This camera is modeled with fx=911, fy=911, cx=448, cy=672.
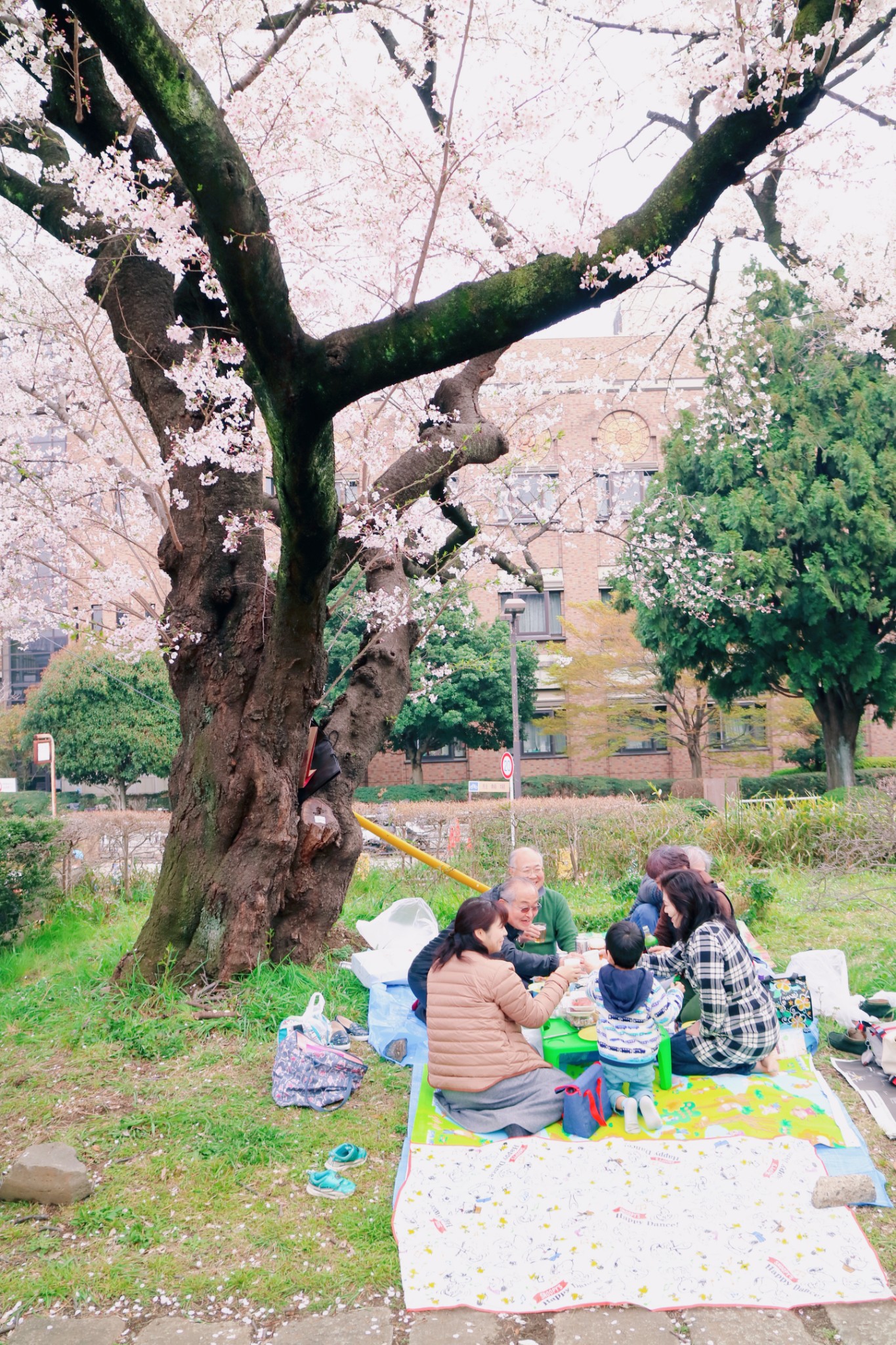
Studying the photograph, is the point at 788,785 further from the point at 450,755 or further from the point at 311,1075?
the point at 311,1075

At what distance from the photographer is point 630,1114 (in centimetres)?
371

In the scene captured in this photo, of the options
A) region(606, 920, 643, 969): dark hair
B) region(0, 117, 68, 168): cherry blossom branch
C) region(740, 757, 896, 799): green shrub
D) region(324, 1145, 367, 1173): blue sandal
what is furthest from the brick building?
region(324, 1145, 367, 1173): blue sandal

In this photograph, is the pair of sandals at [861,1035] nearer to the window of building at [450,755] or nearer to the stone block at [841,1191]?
the stone block at [841,1191]

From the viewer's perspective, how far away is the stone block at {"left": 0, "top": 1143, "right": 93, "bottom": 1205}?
3.40 m

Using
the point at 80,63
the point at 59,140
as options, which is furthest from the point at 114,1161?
the point at 59,140

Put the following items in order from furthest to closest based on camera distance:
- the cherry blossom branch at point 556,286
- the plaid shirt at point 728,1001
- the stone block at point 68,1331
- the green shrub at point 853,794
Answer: the green shrub at point 853,794, the plaid shirt at point 728,1001, the cherry blossom branch at point 556,286, the stone block at point 68,1331

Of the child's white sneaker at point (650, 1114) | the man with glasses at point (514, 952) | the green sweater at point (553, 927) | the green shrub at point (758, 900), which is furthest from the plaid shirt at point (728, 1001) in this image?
the green shrub at point (758, 900)

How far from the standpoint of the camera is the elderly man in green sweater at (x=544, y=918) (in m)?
5.21

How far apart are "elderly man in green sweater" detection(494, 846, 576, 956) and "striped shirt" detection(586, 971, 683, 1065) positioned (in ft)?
4.04

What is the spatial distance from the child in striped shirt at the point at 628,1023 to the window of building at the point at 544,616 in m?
26.0

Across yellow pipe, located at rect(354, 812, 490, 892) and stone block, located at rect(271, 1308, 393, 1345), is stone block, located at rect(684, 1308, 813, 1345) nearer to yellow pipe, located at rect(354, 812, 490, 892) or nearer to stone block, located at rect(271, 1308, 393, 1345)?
stone block, located at rect(271, 1308, 393, 1345)

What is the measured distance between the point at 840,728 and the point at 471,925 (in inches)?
623

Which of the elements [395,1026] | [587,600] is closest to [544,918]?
[395,1026]

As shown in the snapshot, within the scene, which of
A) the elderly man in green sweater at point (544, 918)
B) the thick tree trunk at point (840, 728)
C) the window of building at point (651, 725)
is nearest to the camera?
the elderly man in green sweater at point (544, 918)
